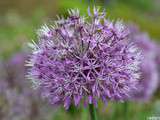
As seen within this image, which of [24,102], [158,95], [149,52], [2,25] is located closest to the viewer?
[24,102]

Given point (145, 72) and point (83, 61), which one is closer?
point (83, 61)

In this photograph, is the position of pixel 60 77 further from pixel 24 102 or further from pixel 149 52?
pixel 149 52

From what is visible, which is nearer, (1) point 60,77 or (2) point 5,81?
(1) point 60,77

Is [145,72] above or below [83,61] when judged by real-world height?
above

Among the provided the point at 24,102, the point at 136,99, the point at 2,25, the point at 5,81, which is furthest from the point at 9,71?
the point at 2,25

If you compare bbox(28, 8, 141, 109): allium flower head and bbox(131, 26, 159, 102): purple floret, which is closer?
bbox(28, 8, 141, 109): allium flower head

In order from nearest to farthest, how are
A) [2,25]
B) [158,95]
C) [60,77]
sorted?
[60,77] < [158,95] < [2,25]

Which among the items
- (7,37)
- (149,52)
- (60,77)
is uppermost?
(7,37)

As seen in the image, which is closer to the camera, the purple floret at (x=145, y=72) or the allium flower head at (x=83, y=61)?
the allium flower head at (x=83, y=61)
